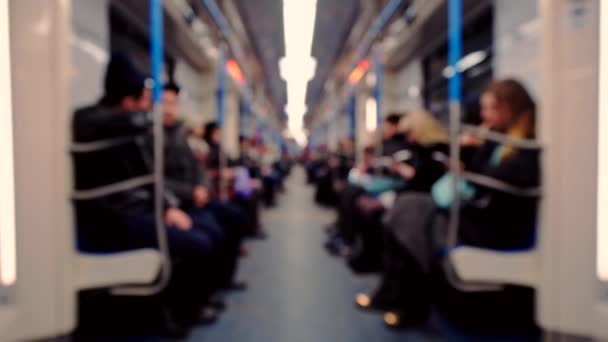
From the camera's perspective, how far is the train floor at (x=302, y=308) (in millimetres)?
2031

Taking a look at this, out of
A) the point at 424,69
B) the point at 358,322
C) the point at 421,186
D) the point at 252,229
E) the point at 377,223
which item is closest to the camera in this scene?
the point at 358,322

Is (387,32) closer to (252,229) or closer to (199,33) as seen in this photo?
(199,33)

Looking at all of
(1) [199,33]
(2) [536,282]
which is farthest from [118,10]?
(2) [536,282]

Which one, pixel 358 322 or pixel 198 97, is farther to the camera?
pixel 198 97

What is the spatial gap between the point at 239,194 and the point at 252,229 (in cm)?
74

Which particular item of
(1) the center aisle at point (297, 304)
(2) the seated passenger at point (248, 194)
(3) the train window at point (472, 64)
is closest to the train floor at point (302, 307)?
(1) the center aisle at point (297, 304)

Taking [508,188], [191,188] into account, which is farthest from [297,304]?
[508,188]

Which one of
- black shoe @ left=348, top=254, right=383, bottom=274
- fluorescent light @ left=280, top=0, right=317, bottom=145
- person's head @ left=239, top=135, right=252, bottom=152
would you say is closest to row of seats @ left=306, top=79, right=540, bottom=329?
black shoe @ left=348, top=254, right=383, bottom=274

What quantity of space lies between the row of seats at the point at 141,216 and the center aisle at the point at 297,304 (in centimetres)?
17

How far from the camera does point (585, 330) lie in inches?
54.1

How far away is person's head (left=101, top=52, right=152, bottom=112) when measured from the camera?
1.77 meters

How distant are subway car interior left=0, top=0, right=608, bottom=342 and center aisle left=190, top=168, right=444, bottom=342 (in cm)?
2

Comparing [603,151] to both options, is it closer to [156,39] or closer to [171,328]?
[156,39]

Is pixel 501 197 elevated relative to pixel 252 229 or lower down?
elevated
